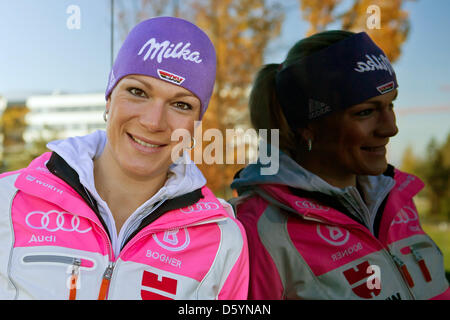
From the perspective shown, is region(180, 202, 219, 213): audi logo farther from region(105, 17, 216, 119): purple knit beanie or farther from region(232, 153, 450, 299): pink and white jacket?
region(105, 17, 216, 119): purple knit beanie

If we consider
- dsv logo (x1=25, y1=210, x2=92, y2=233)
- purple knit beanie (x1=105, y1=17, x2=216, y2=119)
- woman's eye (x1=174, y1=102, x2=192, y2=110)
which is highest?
purple knit beanie (x1=105, y1=17, x2=216, y2=119)

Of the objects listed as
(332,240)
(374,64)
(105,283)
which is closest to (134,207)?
(105,283)

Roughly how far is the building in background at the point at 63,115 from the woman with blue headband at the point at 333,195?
0.76 metres

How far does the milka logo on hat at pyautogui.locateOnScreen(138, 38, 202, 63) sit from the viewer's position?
66.0 inches

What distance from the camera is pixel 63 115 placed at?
6.69ft

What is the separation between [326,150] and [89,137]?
1.14m

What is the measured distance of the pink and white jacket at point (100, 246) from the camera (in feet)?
4.93

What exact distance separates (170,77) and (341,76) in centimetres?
80

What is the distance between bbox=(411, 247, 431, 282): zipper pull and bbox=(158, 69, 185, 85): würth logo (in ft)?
4.52

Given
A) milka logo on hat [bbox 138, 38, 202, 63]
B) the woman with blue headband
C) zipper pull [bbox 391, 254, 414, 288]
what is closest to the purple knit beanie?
milka logo on hat [bbox 138, 38, 202, 63]

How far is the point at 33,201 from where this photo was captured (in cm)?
160
